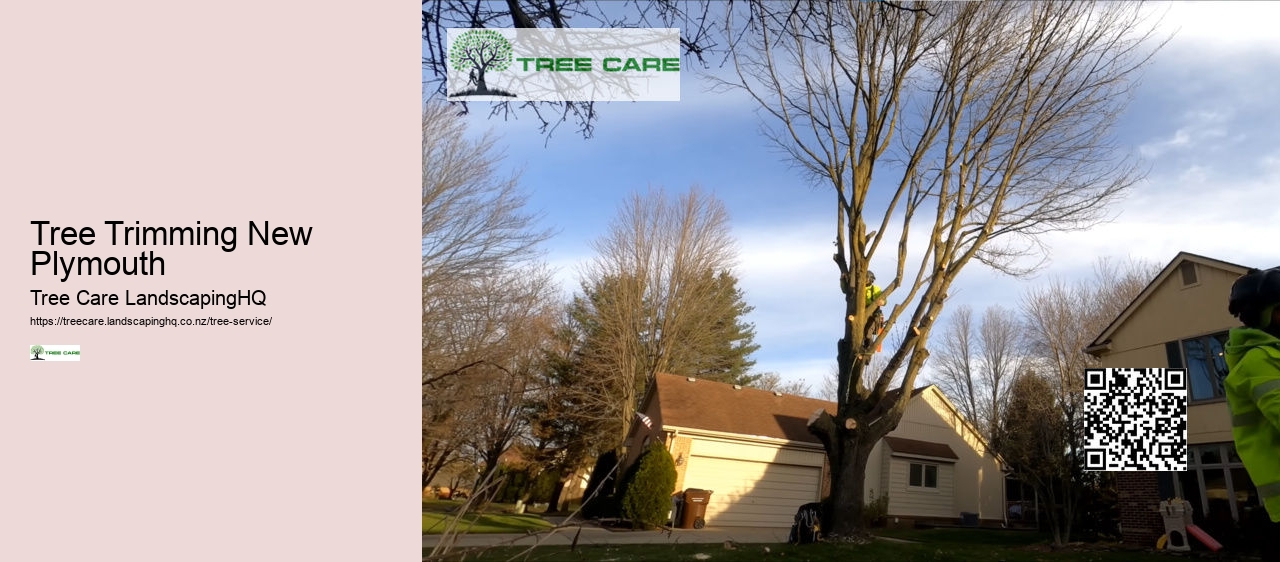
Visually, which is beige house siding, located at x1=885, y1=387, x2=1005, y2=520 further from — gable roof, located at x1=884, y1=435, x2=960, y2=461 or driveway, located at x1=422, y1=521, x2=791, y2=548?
driveway, located at x1=422, y1=521, x2=791, y2=548

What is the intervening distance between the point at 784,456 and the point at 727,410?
210cm

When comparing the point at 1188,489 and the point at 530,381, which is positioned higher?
the point at 530,381

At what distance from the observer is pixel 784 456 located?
73.2ft

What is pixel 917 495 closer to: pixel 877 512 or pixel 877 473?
pixel 877 473

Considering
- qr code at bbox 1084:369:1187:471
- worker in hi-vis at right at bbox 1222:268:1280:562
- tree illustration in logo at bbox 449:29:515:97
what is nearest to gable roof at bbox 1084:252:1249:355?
qr code at bbox 1084:369:1187:471

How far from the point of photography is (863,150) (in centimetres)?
1280

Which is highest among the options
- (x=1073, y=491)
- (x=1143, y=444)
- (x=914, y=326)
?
(x=914, y=326)

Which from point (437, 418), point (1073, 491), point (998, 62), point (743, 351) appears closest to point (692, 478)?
point (437, 418)

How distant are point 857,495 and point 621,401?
54.0 ft

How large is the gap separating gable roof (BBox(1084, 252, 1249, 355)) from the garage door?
8.66 meters

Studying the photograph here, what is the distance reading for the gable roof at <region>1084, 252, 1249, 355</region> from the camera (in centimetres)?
1471

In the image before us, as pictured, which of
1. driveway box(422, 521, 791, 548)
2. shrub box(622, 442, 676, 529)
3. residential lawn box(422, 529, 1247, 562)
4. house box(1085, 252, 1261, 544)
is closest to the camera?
residential lawn box(422, 529, 1247, 562)

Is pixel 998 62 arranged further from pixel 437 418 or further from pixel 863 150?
pixel 437 418
